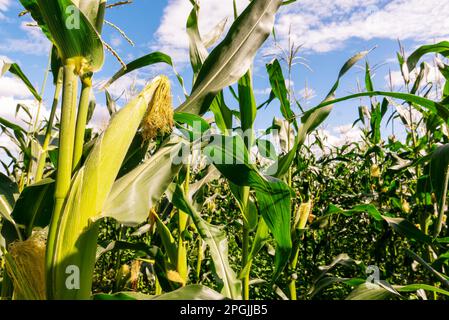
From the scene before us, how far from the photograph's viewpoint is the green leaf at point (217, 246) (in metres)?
1.25

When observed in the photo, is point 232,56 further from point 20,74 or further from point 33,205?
point 20,74

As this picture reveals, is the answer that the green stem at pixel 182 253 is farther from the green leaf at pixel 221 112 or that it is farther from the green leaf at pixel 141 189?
the green leaf at pixel 141 189

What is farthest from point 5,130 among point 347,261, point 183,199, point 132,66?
point 347,261

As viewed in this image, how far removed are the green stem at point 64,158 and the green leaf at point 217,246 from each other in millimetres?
487

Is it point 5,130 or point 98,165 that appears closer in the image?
point 98,165

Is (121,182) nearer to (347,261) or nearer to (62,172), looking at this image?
(62,172)

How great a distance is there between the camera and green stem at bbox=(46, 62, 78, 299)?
2.71ft

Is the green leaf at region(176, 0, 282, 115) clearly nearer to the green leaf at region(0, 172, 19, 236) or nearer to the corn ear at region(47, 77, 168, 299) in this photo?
the corn ear at region(47, 77, 168, 299)

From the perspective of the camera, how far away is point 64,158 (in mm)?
866

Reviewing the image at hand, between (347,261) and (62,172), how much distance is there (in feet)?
4.66

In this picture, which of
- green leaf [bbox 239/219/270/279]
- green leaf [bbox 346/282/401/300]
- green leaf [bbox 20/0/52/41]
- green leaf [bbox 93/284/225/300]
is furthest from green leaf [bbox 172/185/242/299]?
green leaf [bbox 20/0/52/41]

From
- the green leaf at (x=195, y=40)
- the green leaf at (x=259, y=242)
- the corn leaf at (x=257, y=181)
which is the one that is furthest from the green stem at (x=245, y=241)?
the green leaf at (x=195, y=40)

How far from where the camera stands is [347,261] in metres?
1.76

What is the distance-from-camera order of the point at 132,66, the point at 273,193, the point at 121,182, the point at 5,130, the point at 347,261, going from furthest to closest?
the point at 5,130
the point at 347,261
the point at 132,66
the point at 273,193
the point at 121,182
